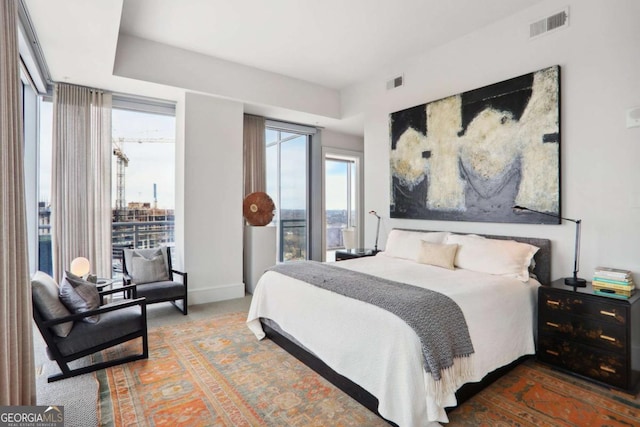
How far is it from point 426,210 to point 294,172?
282 cm

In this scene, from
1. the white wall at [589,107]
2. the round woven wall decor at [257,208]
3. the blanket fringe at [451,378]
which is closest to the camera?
the blanket fringe at [451,378]

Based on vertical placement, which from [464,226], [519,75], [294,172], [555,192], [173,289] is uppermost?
[519,75]

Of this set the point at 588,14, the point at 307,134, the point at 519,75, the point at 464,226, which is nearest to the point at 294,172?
the point at 307,134

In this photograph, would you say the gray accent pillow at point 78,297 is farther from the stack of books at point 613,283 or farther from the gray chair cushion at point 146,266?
the stack of books at point 613,283

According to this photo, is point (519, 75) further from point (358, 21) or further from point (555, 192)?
point (358, 21)

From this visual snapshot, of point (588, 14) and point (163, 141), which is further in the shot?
point (163, 141)

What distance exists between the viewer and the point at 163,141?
486 centimetres

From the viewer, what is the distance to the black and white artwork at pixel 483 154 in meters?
3.17

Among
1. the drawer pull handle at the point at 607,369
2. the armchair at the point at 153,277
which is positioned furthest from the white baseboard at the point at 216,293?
the drawer pull handle at the point at 607,369

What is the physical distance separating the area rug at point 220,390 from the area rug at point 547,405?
0.67 metres

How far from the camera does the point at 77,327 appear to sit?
256 centimetres

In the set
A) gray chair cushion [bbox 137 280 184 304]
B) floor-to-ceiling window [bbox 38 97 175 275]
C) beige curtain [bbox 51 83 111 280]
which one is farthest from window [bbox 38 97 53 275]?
gray chair cushion [bbox 137 280 184 304]

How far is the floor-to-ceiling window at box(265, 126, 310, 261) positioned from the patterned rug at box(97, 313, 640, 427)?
3.37m

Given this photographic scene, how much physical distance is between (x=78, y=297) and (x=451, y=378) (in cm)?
276
